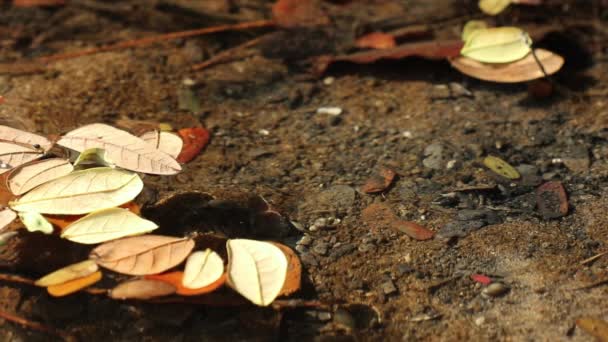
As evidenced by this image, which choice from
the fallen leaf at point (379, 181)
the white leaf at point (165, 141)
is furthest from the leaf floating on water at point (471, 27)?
the white leaf at point (165, 141)

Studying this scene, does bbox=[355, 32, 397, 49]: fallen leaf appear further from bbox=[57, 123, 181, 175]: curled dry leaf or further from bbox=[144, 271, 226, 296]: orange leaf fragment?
bbox=[144, 271, 226, 296]: orange leaf fragment

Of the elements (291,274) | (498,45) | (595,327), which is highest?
(498,45)

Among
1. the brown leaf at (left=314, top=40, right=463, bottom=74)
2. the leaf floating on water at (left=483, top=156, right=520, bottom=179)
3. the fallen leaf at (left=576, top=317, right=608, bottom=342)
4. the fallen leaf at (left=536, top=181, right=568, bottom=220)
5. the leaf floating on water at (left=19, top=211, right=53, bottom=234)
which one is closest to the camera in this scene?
the fallen leaf at (left=576, top=317, right=608, bottom=342)

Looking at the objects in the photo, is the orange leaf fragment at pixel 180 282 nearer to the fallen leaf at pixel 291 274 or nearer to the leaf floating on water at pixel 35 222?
the fallen leaf at pixel 291 274

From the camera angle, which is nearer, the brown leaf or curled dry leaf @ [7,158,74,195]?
curled dry leaf @ [7,158,74,195]

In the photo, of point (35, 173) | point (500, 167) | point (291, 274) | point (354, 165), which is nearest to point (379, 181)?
point (354, 165)

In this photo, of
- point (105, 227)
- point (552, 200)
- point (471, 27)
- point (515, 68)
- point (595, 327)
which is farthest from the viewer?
point (471, 27)

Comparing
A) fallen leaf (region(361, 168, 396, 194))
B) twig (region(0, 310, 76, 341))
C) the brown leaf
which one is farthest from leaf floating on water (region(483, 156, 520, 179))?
twig (region(0, 310, 76, 341))

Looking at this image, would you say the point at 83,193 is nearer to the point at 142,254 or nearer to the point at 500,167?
the point at 142,254
